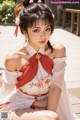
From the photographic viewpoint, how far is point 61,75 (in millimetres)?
2453

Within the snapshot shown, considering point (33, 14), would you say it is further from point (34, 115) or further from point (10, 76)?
point (34, 115)

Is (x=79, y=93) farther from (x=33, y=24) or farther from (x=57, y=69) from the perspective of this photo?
(x=33, y=24)

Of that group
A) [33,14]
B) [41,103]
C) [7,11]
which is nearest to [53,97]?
[41,103]

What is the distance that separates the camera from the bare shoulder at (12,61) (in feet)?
7.44

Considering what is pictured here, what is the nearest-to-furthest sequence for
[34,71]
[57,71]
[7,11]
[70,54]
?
[34,71], [57,71], [70,54], [7,11]

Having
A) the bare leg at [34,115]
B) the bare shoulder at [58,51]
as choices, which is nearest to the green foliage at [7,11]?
the bare shoulder at [58,51]

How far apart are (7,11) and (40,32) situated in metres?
13.8

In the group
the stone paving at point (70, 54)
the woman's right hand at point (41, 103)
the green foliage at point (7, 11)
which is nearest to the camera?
the woman's right hand at point (41, 103)

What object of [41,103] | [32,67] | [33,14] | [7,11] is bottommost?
[7,11]

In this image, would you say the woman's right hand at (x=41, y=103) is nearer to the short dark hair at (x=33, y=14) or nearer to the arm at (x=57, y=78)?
the arm at (x=57, y=78)

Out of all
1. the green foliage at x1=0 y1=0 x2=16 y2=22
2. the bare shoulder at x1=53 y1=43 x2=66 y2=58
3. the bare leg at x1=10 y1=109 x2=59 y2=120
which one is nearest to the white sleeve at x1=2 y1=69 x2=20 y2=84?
the bare leg at x1=10 y1=109 x2=59 y2=120

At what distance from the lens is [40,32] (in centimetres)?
226

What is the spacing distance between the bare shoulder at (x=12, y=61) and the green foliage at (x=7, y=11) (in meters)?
13.3

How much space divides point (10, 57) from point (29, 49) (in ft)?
0.56
